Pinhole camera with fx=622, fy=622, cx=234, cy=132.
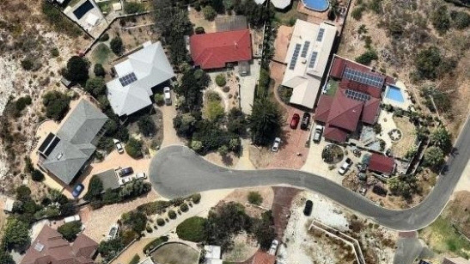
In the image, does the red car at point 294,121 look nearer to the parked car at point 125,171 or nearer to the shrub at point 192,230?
the shrub at point 192,230

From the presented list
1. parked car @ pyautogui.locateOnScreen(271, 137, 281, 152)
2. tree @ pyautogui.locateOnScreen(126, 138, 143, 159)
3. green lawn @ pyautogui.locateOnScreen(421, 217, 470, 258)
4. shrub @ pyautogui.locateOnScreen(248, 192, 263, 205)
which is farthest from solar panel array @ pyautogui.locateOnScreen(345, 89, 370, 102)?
tree @ pyautogui.locateOnScreen(126, 138, 143, 159)

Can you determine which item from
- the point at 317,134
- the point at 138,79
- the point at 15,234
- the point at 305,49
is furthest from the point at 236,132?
the point at 15,234

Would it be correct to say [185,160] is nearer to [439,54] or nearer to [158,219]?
[158,219]

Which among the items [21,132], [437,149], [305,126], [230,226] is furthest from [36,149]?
[437,149]

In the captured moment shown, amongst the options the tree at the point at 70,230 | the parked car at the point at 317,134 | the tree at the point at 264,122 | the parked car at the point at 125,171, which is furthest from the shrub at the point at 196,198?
the parked car at the point at 317,134

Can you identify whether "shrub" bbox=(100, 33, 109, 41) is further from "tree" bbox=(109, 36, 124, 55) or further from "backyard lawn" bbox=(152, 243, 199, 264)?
"backyard lawn" bbox=(152, 243, 199, 264)

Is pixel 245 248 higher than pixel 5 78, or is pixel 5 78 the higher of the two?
pixel 5 78
